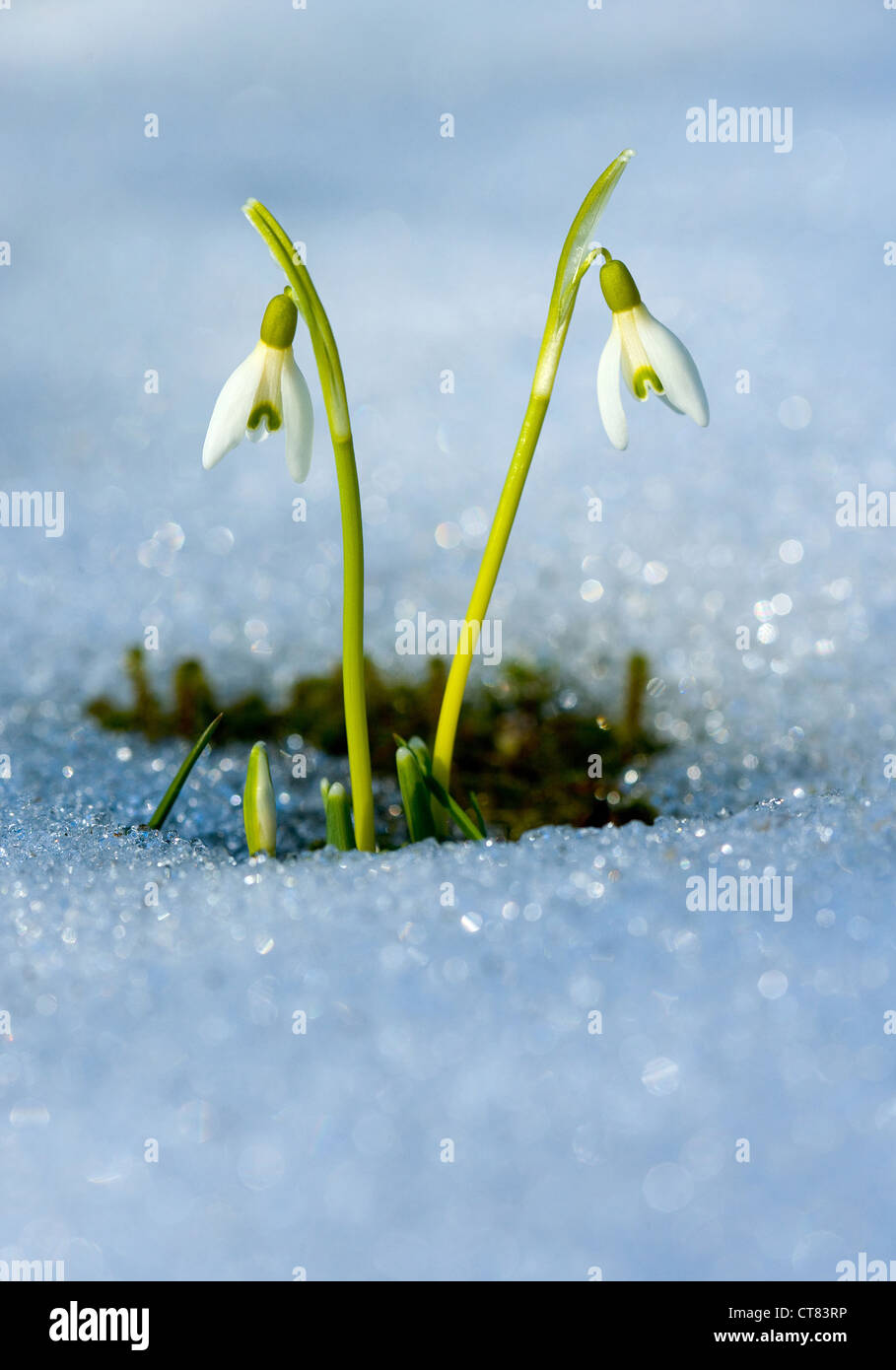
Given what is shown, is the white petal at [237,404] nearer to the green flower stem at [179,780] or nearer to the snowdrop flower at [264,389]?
the snowdrop flower at [264,389]

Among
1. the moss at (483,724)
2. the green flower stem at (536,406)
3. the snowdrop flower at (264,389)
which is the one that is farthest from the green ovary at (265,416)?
the moss at (483,724)

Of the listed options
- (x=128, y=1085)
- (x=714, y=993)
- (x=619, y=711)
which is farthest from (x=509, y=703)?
(x=128, y=1085)

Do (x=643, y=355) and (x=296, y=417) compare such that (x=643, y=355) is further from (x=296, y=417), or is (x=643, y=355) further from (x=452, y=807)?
(x=452, y=807)

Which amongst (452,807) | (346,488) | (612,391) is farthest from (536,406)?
(452,807)

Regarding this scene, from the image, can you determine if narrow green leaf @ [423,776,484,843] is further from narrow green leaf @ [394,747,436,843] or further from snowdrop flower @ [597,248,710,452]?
snowdrop flower @ [597,248,710,452]

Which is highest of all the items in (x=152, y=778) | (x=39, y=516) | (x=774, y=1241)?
(x=39, y=516)

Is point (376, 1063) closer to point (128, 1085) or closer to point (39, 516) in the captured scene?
point (128, 1085)

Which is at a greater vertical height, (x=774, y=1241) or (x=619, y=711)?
(x=619, y=711)

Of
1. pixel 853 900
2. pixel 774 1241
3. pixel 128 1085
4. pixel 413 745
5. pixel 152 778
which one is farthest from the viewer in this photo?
pixel 152 778
